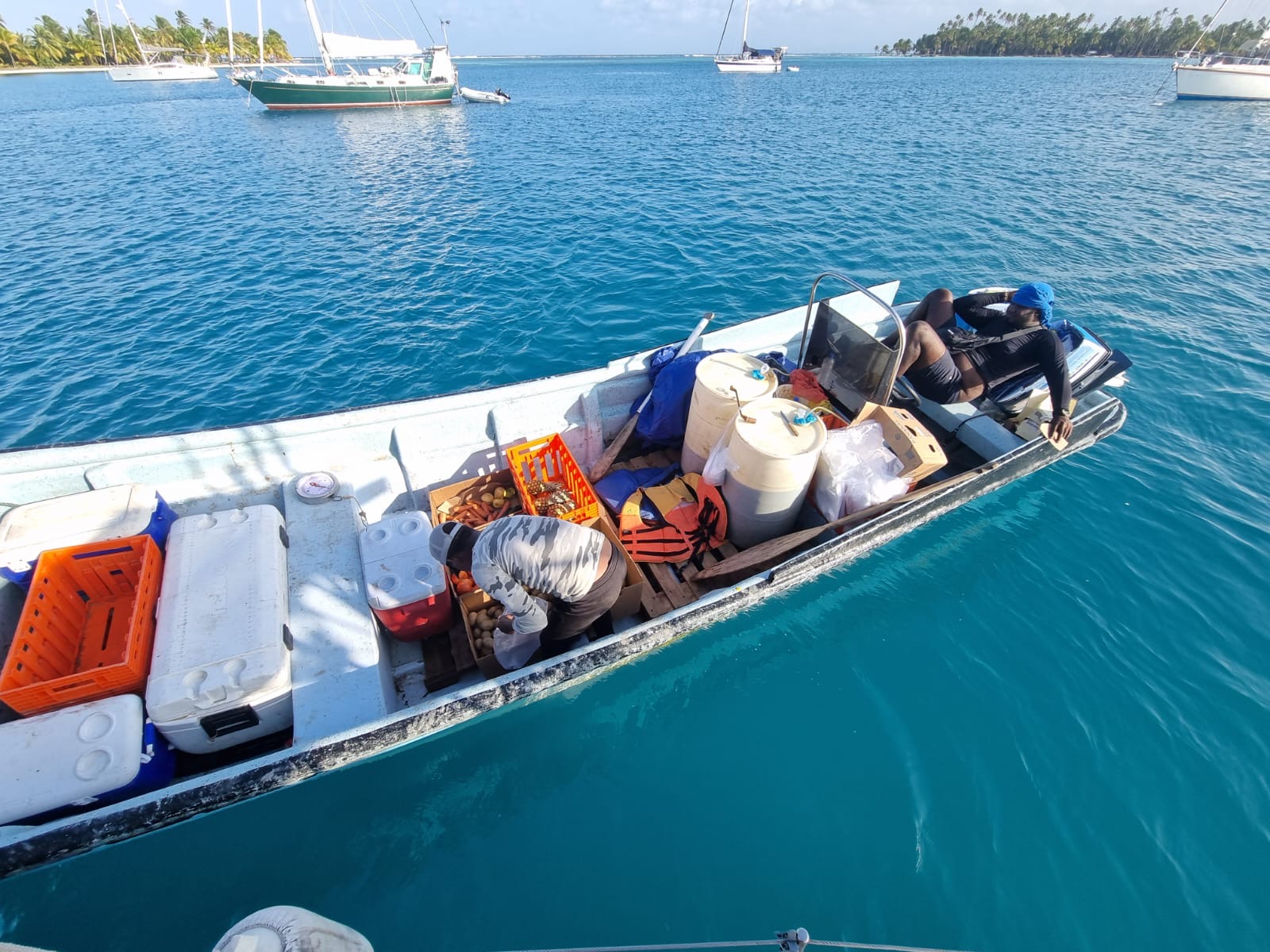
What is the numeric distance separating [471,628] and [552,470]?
1.99 meters

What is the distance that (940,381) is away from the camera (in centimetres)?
657

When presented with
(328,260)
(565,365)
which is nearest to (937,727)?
(565,365)

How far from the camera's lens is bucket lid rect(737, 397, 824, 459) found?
16.1ft

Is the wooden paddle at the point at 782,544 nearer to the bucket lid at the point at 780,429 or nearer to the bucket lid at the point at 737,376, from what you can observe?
the bucket lid at the point at 780,429

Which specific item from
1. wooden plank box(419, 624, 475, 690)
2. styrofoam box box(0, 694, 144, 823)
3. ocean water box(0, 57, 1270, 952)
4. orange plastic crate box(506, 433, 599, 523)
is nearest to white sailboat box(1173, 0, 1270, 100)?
ocean water box(0, 57, 1270, 952)

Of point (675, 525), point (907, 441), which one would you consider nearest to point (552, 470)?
point (675, 525)

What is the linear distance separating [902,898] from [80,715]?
5852 millimetres

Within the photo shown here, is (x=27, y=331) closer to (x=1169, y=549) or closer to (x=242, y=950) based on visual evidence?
(x=242, y=950)

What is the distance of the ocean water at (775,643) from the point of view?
4008 mm

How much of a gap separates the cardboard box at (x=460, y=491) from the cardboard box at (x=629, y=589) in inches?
52.6

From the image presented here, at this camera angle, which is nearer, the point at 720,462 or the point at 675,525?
the point at 720,462

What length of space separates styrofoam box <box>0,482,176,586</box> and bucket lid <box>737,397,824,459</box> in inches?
209

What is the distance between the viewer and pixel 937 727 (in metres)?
5.00

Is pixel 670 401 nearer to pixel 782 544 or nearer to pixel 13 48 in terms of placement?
pixel 782 544
